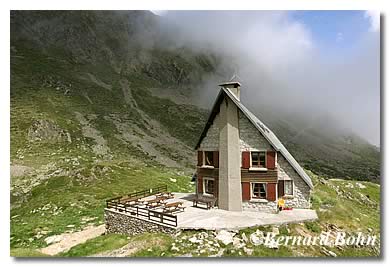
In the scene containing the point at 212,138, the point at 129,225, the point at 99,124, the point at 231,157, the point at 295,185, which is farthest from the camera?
the point at 99,124

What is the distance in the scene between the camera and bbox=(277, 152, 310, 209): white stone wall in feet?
67.7

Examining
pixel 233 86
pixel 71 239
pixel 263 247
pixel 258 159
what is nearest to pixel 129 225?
pixel 71 239

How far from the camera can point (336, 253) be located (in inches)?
630

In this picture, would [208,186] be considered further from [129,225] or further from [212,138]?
[129,225]

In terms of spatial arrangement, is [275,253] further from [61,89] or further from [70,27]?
[70,27]

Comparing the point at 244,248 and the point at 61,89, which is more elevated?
the point at 61,89

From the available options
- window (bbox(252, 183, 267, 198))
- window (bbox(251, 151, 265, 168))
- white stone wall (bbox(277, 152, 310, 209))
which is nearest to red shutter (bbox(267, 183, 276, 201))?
window (bbox(252, 183, 267, 198))

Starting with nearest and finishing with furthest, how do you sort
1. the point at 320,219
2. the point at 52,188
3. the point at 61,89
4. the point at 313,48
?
the point at 320,219 → the point at 313,48 → the point at 52,188 → the point at 61,89

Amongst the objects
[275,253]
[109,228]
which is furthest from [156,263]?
[109,228]

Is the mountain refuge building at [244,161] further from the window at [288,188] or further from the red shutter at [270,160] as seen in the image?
the window at [288,188]

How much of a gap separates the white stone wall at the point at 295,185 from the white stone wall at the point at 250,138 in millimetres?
1229

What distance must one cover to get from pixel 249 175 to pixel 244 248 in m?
5.16

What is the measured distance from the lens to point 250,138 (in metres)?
20.1

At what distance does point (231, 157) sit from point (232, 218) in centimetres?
337
